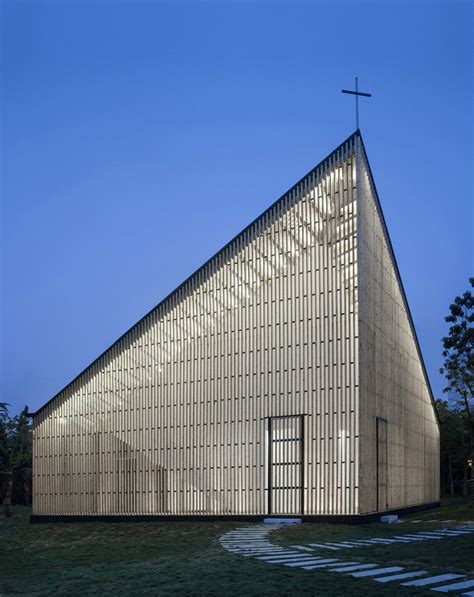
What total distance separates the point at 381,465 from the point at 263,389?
16.1 ft

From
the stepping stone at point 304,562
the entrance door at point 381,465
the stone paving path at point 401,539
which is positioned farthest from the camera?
the entrance door at point 381,465

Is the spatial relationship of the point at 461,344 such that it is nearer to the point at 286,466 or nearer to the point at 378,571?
the point at 286,466

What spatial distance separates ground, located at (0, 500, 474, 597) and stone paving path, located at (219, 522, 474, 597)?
0.36 meters

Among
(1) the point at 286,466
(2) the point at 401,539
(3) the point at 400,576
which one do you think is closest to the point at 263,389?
(1) the point at 286,466

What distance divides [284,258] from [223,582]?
53.8 feet

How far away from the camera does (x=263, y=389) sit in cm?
A: 2747

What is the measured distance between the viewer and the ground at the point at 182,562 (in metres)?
11.7

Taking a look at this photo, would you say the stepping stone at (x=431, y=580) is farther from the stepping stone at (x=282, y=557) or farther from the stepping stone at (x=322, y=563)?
the stepping stone at (x=282, y=557)

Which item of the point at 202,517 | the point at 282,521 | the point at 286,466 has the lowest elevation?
the point at 202,517

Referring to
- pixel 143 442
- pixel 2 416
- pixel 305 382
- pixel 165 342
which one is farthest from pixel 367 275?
pixel 2 416

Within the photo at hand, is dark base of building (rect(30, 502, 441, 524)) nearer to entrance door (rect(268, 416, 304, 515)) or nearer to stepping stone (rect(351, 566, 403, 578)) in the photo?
entrance door (rect(268, 416, 304, 515))

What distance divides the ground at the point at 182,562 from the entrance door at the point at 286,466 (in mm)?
1562

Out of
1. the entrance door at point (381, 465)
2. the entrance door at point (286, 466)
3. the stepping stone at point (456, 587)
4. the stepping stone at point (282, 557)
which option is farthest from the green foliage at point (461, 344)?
the stepping stone at point (456, 587)

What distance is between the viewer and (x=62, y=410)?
107 ft
